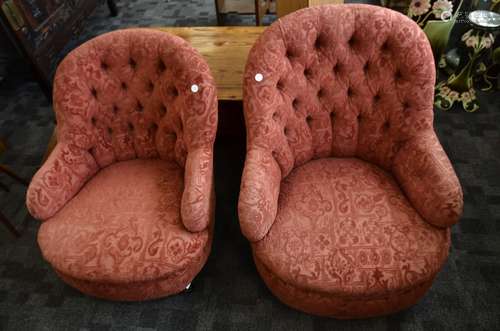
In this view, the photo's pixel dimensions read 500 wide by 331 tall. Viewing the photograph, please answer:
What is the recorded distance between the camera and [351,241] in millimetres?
1120

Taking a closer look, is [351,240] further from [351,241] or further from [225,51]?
[225,51]

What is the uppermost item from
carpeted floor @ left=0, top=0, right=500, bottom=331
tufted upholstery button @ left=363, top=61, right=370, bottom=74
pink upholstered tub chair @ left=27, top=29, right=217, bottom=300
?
tufted upholstery button @ left=363, top=61, right=370, bottom=74

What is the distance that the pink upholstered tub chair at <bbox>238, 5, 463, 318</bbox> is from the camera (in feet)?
3.55

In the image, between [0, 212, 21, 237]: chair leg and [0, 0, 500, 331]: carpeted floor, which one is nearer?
[0, 0, 500, 331]: carpeted floor

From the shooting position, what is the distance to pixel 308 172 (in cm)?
135

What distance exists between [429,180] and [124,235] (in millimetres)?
1026

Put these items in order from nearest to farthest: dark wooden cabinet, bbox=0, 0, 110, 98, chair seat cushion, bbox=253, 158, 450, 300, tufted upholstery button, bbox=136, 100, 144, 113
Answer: chair seat cushion, bbox=253, 158, 450, 300 → tufted upholstery button, bbox=136, 100, 144, 113 → dark wooden cabinet, bbox=0, 0, 110, 98

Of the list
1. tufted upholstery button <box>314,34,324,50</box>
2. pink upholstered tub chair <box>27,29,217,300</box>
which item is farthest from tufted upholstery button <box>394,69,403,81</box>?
pink upholstered tub chair <box>27,29,217,300</box>

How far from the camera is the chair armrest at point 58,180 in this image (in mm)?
1252

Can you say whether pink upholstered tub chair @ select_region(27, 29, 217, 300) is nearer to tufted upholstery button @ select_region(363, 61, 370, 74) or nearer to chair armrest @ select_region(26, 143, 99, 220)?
chair armrest @ select_region(26, 143, 99, 220)

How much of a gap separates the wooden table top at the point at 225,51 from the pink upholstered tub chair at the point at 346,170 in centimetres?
44

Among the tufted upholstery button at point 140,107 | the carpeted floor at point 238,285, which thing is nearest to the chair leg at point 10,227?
the carpeted floor at point 238,285

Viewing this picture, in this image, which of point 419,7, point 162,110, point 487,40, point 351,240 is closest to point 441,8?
point 419,7

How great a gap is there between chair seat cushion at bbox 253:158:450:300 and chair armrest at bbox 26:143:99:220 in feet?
2.48
